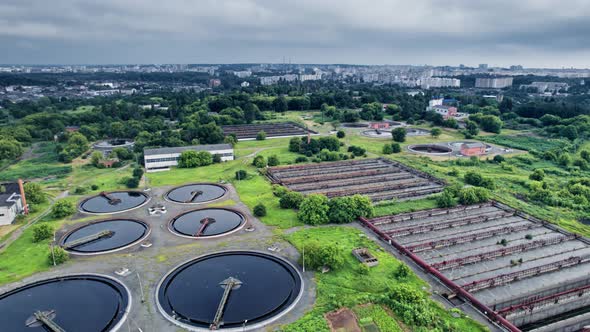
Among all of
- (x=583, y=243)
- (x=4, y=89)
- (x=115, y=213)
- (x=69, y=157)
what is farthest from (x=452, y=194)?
(x=4, y=89)

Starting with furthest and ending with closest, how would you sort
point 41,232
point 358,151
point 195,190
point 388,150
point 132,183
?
point 388,150 → point 358,151 → point 132,183 → point 195,190 → point 41,232

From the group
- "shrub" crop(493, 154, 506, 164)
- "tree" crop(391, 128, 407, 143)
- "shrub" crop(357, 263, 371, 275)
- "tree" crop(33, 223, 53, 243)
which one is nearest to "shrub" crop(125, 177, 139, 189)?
"tree" crop(33, 223, 53, 243)

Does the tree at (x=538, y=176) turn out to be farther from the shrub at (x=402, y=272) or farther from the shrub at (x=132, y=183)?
the shrub at (x=132, y=183)

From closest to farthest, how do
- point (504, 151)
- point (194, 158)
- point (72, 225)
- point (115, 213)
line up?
point (72, 225) → point (115, 213) → point (194, 158) → point (504, 151)

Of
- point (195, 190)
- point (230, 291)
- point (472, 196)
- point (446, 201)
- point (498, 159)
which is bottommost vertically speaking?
point (230, 291)

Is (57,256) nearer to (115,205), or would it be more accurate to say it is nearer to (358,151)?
(115,205)

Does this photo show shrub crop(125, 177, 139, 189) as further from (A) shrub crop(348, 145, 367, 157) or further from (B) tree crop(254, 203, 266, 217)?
(A) shrub crop(348, 145, 367, 157)

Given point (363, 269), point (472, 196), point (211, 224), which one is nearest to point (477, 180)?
point (472, 196)

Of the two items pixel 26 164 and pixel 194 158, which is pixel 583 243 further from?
pixel 26 164
